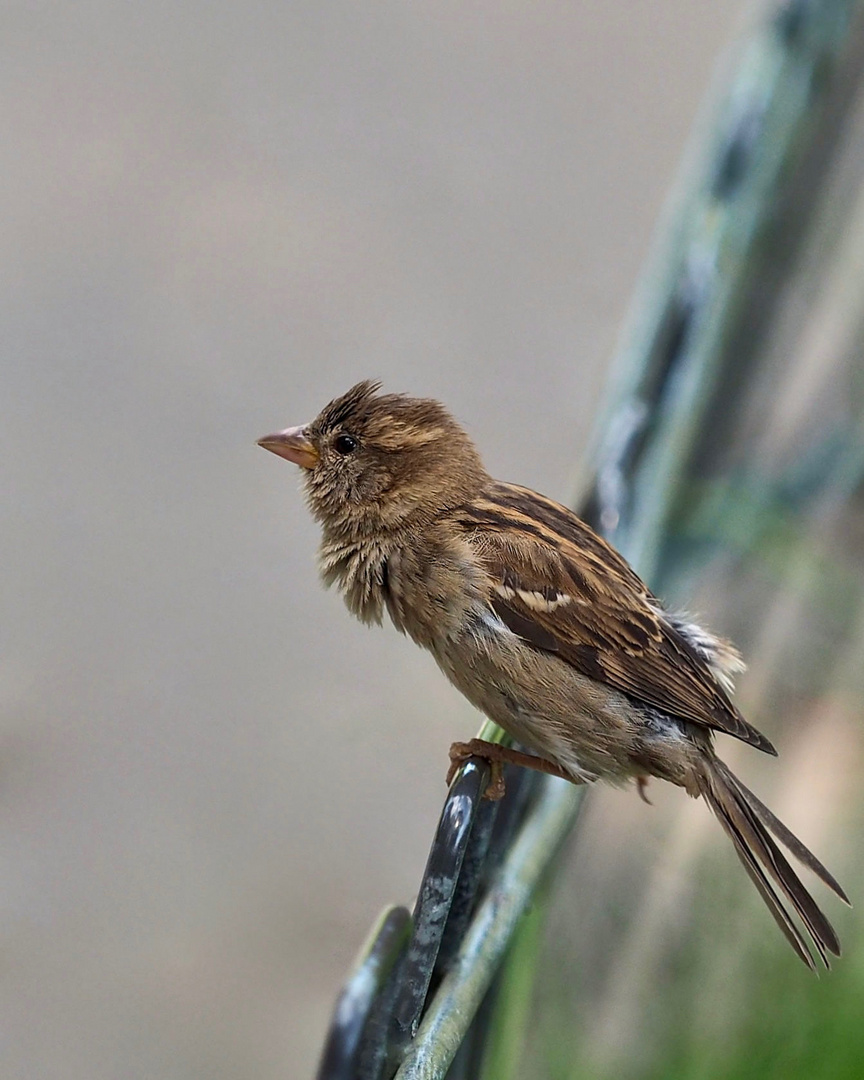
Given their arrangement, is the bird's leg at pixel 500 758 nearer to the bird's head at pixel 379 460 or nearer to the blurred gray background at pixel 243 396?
the bird's head at pixel 379 460

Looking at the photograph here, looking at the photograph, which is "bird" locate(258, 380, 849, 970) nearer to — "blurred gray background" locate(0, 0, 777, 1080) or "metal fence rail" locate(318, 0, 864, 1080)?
"metal fence rail" locate(318, 0, 864, 1080)

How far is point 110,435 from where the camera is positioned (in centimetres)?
332

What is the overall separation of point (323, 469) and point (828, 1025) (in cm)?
95

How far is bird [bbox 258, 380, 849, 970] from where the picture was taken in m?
1.72

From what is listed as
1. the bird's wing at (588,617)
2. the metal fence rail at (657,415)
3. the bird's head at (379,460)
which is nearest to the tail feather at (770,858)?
the bird's wing at (588,617)

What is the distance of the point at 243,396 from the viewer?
11.0 ft

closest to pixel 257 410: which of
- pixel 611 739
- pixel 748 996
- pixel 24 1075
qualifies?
pixel 24 1075

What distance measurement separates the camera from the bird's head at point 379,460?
189cm

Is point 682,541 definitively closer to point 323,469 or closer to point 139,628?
point 323,469

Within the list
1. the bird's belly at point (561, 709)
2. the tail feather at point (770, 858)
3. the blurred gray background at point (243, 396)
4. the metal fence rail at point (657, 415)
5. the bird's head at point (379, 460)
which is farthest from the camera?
the blurred gray background at point (243, 396)

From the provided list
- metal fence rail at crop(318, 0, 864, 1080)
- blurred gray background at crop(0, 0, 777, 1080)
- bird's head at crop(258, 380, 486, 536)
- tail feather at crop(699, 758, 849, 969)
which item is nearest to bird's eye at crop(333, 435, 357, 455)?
bird's head at crop(258, 380, 486, 536)

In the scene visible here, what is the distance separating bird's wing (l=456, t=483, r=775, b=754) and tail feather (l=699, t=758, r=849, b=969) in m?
0.11

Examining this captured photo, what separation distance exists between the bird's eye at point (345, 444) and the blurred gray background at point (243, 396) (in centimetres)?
41

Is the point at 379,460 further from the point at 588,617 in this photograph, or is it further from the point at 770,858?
the point at 770,858
